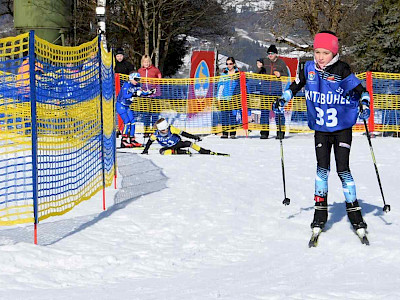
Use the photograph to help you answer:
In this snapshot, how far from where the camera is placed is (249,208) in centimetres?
900

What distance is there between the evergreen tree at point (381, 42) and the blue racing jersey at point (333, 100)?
17.4 metres

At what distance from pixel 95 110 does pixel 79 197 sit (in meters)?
1.84

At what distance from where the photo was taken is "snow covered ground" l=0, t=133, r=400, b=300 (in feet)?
17.7

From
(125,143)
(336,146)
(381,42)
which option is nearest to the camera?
(336,146)

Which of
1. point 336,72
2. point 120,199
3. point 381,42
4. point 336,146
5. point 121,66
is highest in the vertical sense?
point 381,42

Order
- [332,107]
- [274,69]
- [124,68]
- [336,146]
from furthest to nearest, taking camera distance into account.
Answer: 1. [124,68]
2. [274,69]
3. [336,146]
4. [332,107]

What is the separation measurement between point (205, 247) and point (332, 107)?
1793 mm

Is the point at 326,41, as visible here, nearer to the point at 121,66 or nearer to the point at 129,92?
the point at 129,92

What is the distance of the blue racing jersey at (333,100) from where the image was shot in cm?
699

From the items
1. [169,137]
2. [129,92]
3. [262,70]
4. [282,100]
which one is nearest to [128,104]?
[129,92]

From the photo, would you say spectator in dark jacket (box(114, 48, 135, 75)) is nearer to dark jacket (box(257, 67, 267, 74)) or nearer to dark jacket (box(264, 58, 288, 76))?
dark jacket (box(257, 67, 267, 74))

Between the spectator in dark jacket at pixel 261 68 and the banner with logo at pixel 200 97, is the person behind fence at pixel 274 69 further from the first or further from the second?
the banner with logo at pixel 200 97

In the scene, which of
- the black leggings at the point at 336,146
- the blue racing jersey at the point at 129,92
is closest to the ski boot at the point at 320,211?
the black leggings at the point at 336,146

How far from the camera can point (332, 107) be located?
7.02m
